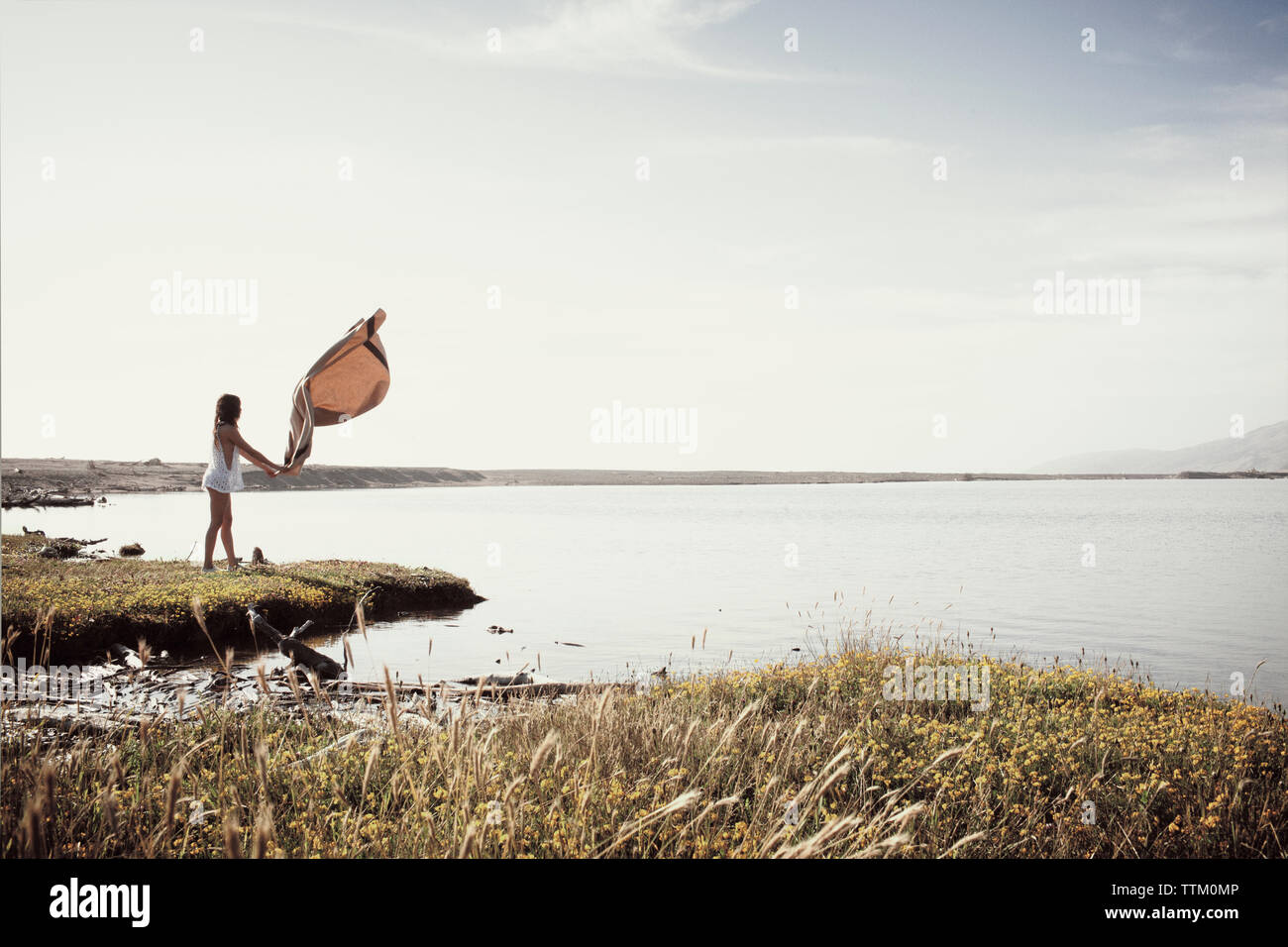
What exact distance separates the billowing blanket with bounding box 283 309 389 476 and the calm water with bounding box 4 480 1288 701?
4385 mm

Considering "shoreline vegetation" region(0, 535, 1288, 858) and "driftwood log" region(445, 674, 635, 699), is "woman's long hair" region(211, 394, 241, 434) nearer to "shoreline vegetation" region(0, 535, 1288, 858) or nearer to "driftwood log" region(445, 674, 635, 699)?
"shoreline vegetation" region(0, 535, 1288, 858)

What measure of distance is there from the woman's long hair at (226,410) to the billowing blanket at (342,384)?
12.1 feet

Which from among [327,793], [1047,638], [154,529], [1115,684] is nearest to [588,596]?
[1047,638]

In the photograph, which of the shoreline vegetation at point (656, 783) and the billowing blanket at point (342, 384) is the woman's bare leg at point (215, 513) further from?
the shoreline vegetation at point (656, 783)

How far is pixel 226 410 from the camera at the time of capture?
18.2 metres

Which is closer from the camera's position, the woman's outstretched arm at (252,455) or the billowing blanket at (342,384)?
the billowing blanket at (342,384)

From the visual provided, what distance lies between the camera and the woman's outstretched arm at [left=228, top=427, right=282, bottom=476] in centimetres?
1681

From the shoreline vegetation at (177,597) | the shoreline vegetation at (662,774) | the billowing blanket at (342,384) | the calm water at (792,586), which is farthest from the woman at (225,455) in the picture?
the shoreline vegetation at (662,774)

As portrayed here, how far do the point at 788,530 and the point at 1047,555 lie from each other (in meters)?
24.0

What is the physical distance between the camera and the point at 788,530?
2625 inches

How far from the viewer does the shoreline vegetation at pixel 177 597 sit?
14.3m

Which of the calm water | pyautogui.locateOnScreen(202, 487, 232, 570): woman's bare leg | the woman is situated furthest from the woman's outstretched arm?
the calm water

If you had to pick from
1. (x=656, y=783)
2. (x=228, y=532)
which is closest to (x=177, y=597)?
(x=228, y=532)
